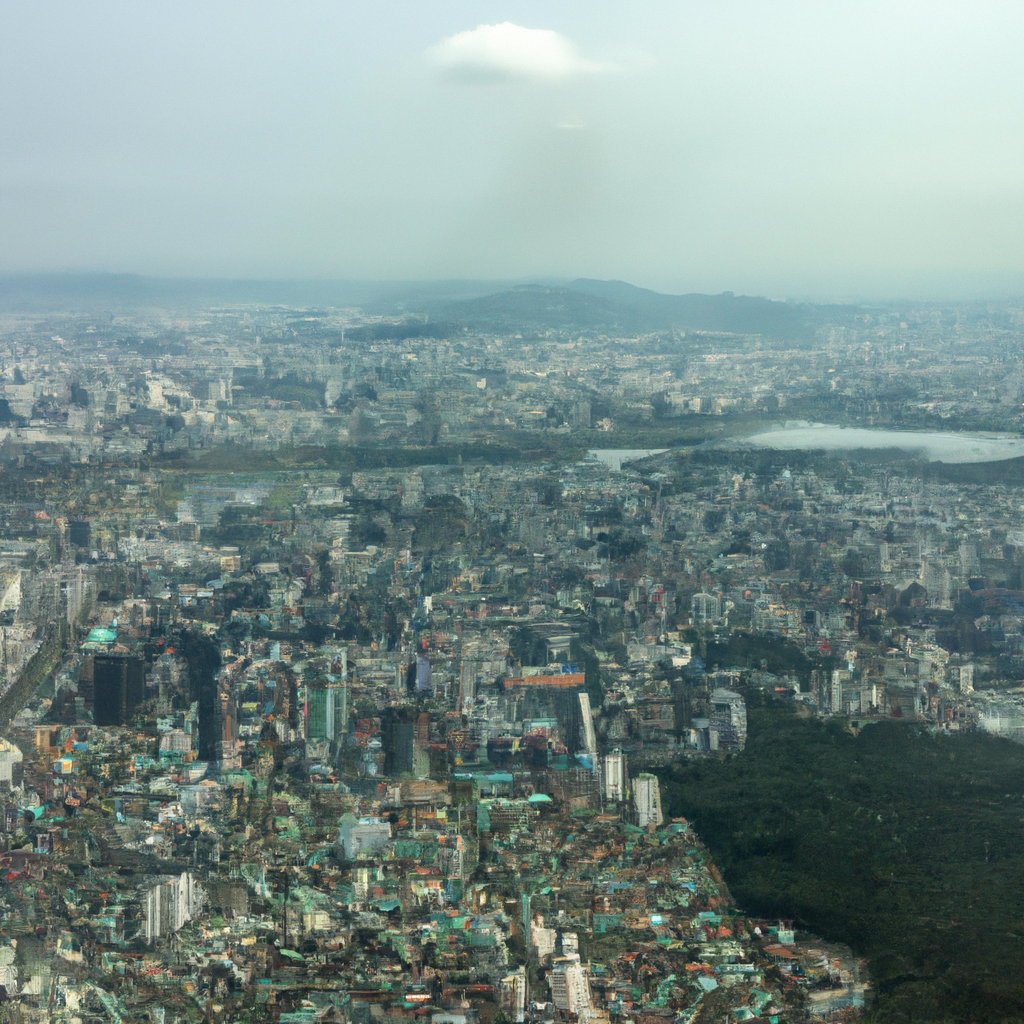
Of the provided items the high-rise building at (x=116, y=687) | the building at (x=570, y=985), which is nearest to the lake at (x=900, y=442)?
the high-rise building at (x=116, y=687)

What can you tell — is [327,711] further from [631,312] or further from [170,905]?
[631,312]

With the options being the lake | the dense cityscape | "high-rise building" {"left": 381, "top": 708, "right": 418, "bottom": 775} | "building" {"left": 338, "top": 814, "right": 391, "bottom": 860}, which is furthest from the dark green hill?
"building" {"left": 338, "top": 814, "right": 391, "bottom": 860}

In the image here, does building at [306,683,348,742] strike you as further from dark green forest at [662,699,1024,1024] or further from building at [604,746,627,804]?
dark green forest at [662,699,1024,1024]

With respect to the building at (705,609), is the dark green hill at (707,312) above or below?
above

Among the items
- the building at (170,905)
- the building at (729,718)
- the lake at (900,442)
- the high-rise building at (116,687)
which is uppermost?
the lake at (900,442)

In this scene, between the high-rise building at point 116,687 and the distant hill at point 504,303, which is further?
the distant hill at point 504,303

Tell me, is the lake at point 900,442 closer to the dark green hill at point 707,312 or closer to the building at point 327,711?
the dark green hill at point 707,312

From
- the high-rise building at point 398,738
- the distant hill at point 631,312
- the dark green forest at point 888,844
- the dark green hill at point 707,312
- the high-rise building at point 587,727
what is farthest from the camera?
the dark green hill at point 707,312

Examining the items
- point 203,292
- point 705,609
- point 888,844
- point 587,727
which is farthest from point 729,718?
point 203,292
